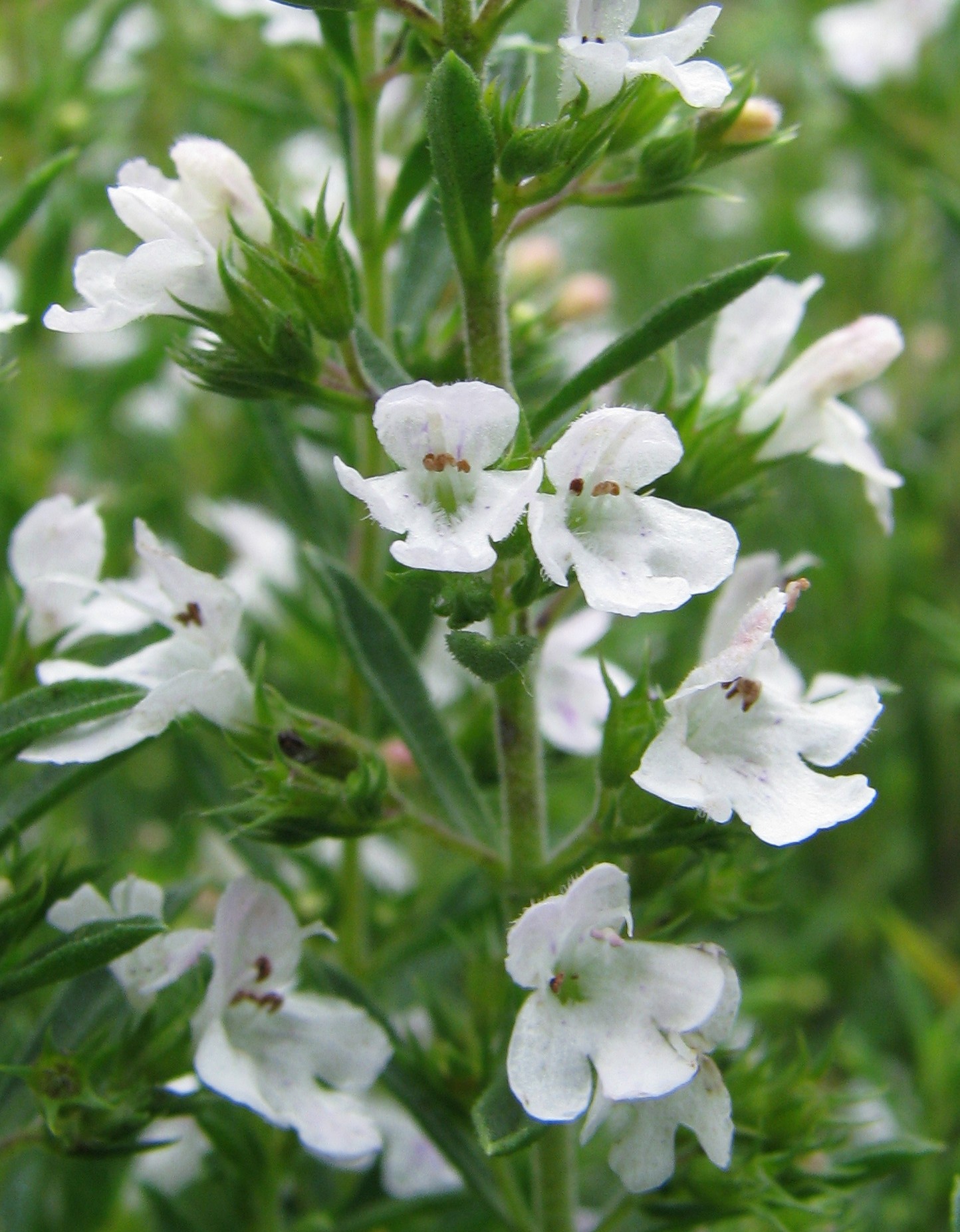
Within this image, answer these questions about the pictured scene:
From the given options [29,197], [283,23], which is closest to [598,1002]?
[29,197]

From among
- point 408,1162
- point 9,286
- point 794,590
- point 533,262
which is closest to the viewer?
point 794,590

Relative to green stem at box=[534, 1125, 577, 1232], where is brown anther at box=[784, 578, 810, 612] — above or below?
above

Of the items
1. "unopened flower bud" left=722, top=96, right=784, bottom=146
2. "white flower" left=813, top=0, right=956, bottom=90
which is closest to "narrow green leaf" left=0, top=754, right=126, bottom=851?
"unopened flower bud" left=722, top=96, right=784, bottom=146

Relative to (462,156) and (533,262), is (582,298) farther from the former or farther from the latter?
(462,156)

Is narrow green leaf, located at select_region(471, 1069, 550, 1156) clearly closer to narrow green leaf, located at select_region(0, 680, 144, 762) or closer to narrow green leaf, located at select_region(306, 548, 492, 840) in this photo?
narrow green leaf, located at select_region(306, 548, 492, 840)

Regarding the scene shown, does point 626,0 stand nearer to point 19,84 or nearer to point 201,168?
point 201,168

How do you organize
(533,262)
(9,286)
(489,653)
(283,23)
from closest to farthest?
1. (489,653)
2. (283,23)
3. (9,286)
4. (533,262)
